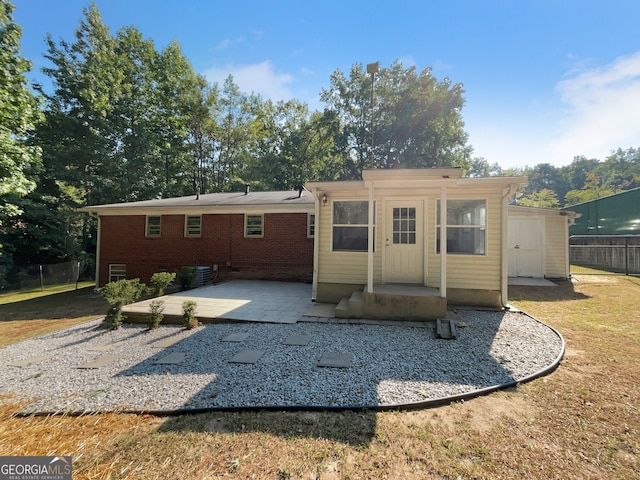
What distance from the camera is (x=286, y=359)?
12.7 feet

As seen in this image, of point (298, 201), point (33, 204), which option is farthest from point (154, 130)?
point (298, 201)

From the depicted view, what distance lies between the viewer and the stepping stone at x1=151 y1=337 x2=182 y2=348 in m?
4.64

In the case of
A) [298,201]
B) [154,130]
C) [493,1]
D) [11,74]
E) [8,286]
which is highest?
[154,130]

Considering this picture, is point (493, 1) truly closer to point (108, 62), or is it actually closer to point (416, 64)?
point (416, 64)

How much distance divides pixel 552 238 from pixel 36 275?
2561 centimetres

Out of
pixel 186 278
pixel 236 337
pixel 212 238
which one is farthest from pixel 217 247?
pixel 236 337

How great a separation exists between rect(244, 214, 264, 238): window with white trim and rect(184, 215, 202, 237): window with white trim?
220 centimetres

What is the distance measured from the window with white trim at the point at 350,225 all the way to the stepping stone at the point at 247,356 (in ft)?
10.9

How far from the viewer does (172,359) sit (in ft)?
13.2

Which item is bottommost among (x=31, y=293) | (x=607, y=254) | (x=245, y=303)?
(x=31, y=293)

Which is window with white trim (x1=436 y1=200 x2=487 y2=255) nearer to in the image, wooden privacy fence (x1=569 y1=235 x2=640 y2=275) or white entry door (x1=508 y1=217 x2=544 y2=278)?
white entry door (x1=508 y1=217 x2=544 y2=278)

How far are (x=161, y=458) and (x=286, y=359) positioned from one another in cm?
192

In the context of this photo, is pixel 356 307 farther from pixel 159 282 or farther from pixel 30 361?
pixel 159 282

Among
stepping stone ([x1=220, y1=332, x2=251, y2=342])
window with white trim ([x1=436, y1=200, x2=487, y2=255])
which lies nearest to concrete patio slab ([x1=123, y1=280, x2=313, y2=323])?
stepping stone ([x1=220, y1=332, x2=251, y2=342])
